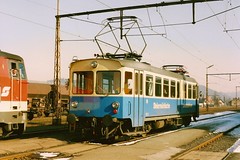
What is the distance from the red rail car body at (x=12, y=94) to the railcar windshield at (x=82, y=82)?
2.13 meters

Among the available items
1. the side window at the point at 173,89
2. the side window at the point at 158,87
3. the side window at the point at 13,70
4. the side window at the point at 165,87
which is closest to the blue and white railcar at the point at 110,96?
the side window at the point at 158,87

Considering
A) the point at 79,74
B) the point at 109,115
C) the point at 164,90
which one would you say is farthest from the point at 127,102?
the point at 164,90

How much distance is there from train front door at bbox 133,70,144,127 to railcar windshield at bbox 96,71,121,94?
87 centimetres

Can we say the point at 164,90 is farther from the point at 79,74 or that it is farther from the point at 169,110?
the point at 79,74

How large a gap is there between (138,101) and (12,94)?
4879mm

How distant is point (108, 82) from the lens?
44.9 feet

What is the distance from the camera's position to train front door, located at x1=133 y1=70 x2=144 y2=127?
13992 mm

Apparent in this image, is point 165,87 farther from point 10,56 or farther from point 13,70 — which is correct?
point 10,56

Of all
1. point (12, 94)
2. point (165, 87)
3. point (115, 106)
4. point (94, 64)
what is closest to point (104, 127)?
point (115, 106)

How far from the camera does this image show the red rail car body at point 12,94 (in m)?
13.2

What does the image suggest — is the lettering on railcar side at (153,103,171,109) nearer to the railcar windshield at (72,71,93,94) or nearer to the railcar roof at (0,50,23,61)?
the railcar windshield at (72,71,93,94)

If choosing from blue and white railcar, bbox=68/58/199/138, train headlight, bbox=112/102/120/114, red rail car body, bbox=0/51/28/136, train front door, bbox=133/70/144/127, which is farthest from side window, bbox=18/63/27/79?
train front door, bbox=133/70/144/127

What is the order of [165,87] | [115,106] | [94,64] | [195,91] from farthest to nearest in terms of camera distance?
[195,91], [165,87], [94,64], [115,106]

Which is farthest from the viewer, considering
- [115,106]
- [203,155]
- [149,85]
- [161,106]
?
[161,106]
